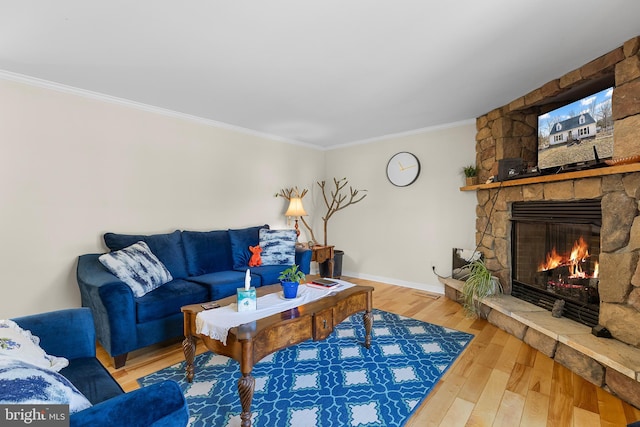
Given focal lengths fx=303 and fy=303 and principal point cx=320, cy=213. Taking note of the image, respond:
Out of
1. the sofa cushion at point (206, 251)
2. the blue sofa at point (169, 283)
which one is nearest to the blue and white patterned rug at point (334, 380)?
the blue sofa at point (169, 283)

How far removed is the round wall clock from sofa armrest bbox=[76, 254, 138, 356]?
3.55 m

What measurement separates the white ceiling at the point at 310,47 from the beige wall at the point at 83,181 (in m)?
0.29

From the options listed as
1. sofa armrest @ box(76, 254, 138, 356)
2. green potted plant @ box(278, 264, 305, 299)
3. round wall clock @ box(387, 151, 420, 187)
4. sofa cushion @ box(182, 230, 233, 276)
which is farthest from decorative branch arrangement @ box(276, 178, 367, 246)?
sofa armrest @ box(76, 254, 138, 356)

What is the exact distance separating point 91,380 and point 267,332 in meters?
0.81

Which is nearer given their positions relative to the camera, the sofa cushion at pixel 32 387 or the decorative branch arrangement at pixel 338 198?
the sofa cushion at pixel 32 387

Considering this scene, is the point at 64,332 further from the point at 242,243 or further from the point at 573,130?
the point at 573,130

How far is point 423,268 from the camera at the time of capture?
165 inches

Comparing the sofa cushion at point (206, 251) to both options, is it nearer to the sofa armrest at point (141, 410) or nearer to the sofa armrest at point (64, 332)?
the sofa armrest at point (64, 332)

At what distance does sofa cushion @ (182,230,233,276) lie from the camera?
3.30 metres

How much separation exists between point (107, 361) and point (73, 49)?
233 cm

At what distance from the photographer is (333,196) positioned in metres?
5.10

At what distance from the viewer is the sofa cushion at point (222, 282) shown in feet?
9.21

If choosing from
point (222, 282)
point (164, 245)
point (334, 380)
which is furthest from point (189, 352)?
point (164, 245)

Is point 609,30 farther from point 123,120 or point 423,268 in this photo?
point 123,120
